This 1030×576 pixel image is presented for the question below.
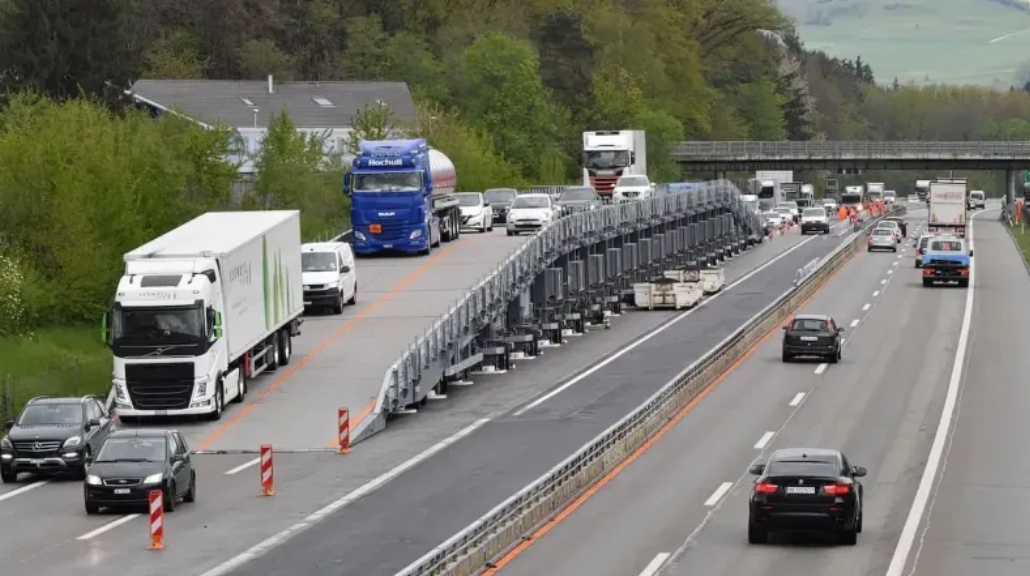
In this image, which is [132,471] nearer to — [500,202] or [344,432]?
[344,432]

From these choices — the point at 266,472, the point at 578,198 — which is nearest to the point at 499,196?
the point at 578,198

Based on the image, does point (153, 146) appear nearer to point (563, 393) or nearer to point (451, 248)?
point (451, 248)

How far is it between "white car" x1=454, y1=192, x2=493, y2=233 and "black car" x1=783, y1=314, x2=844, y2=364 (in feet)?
86.8

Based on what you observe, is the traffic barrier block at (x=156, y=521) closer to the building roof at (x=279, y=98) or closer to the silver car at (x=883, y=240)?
the silver car at (x=883, y=240)

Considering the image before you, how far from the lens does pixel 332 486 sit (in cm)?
3706

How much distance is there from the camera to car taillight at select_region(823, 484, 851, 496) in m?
29.3

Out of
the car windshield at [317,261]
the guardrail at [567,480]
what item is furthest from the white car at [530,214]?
the car windshield at [317,261]

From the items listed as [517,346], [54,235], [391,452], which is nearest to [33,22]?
[54,235]

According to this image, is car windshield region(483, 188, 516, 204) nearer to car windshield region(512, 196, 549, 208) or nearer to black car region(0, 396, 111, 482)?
car windshield region(512, 196, 549, 208)

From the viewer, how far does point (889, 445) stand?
4288 centimetres

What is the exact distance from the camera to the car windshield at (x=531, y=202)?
80.8m

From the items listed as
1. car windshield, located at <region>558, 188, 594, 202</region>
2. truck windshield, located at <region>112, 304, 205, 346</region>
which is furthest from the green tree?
truck windshield, located at <region>112, 304, 205, 346</region>

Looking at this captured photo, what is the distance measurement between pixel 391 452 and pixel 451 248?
33.0 m

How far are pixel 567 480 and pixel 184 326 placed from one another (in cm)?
1183
